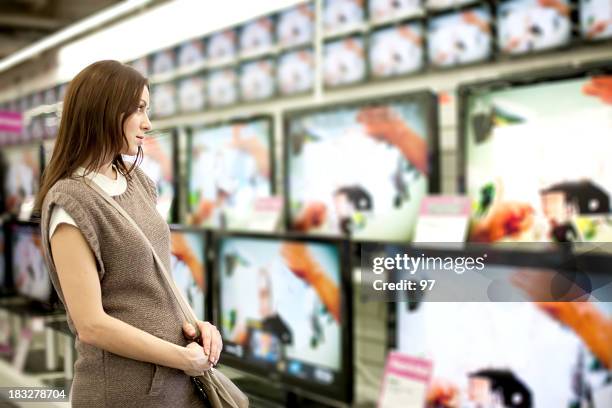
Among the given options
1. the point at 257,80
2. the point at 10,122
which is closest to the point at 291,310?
the point at 10,122

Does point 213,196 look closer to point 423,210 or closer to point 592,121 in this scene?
point 423,210

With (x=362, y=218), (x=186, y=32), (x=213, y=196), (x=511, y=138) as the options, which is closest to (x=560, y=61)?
(x=511, y=138)

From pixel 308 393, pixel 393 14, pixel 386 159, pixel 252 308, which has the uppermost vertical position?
pixel 393 14

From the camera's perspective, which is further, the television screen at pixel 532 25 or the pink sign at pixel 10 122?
the television screen at pixel 532 25

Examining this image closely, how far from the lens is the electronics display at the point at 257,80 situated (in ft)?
8.29

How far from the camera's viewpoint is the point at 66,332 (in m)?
0.78

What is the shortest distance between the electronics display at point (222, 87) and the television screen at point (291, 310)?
3.43ft

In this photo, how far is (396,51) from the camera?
206 centimetres

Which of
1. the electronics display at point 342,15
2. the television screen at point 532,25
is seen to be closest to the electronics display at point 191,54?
the electronics display at point 342,15

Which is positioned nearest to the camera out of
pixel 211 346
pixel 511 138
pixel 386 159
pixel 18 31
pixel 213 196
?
pixel 211 346

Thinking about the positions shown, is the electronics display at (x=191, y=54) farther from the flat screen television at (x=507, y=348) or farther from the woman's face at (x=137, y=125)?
the woman's face at (x=137, y=125)

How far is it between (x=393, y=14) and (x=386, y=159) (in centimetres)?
55

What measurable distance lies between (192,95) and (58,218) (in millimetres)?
2206

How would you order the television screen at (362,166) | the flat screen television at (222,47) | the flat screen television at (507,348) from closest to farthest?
the flat screen television at (507,348), the television screen at (362,166), the flat screen television at (222,47)
